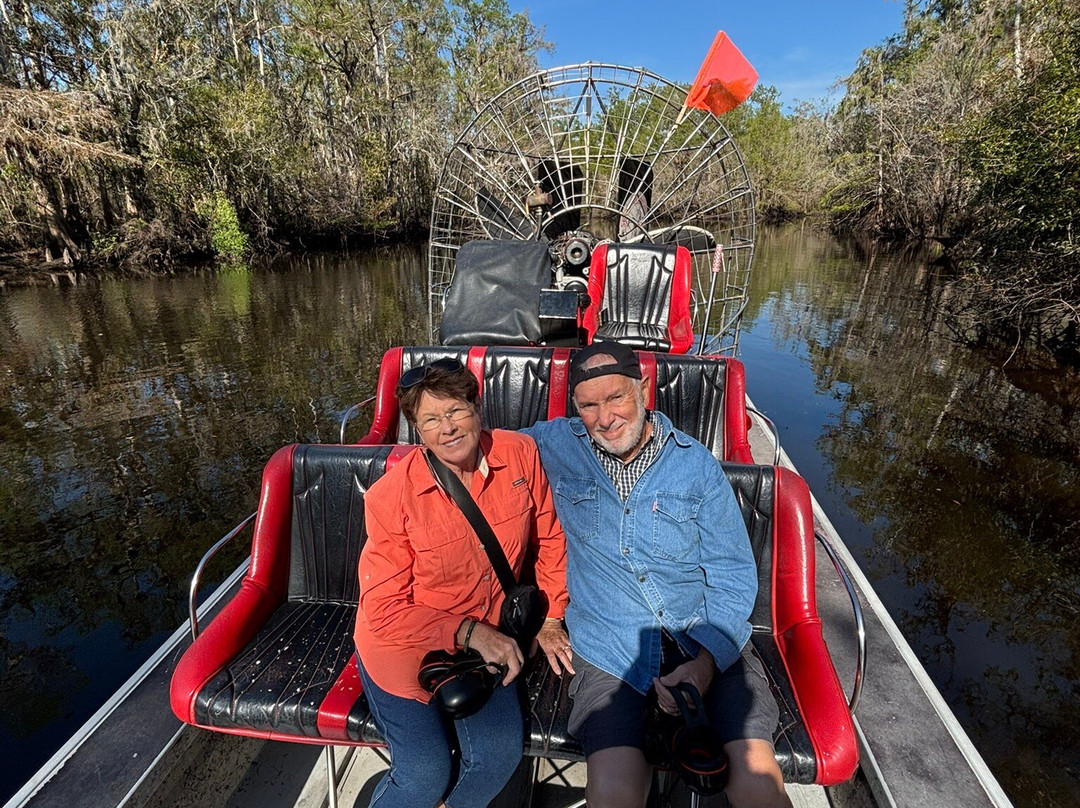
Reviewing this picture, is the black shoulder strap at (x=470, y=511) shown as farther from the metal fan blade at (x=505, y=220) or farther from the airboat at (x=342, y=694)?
the metal fan blade at (x=505, y=220)

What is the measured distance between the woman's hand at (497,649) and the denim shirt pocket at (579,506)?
0.43 metres

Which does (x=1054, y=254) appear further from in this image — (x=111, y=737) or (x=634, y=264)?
(x=111, y=737)

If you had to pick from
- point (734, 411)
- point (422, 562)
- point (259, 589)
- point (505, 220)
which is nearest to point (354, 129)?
point (505, 220)

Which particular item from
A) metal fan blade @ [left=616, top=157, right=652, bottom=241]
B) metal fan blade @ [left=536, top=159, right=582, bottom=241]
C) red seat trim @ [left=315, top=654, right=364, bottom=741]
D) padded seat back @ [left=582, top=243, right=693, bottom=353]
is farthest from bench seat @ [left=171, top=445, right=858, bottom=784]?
metal fan blade @ [left=536, top=159, right=582, bottom=241]

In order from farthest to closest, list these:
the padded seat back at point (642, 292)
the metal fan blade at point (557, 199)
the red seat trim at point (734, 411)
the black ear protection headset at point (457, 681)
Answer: the metal fan blade at point (557, 199) → the padded seat back at point (642, 292) → the red seat trim at point (734, 411) → the black ear protection headset at point (457, 681)

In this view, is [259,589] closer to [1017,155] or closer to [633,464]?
[633,464]

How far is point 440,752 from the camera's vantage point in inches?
66.3

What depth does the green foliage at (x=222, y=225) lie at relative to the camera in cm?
1823

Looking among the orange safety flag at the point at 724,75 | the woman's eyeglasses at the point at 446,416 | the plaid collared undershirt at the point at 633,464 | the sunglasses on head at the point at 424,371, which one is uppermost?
the orange safety flag at the point at 724,75

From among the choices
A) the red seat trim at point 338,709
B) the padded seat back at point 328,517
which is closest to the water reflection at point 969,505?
the red seat trim at point 338,709

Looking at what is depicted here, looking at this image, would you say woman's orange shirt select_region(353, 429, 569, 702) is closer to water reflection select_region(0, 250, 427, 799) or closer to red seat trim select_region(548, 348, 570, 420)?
red seat trim select_region(548, 348, 570, 420)

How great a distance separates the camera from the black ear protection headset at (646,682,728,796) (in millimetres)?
1544

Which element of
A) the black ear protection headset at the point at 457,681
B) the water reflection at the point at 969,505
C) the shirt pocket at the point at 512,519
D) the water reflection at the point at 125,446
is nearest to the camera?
the black ear protection headset at the point at 457,681

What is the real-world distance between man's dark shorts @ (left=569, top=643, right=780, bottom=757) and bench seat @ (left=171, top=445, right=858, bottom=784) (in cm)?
11
